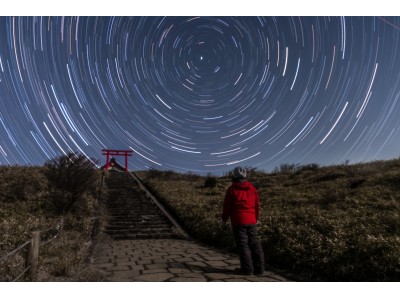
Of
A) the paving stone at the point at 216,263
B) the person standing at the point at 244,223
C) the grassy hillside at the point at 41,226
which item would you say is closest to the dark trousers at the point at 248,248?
the person standing at the point at 244,223

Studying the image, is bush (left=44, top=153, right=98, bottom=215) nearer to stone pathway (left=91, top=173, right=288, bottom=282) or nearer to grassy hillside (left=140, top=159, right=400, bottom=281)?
stone pathway (left=91, top=173, right=288, bottom=282)

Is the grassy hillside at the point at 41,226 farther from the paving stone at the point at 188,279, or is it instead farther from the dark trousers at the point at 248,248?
the dark trousers at the point at 248,248

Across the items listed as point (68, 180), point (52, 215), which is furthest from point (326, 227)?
point (68, 180)

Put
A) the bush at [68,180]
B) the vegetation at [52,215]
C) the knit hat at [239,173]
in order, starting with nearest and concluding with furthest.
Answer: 1. the knit hat at [239,173]
2. the vegetation at [52,215]
3. the bush at [68,180]

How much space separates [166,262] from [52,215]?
28.3 feet

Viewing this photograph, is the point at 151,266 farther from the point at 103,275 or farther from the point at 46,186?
the point at 46,186

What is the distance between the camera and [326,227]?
28.6 feet

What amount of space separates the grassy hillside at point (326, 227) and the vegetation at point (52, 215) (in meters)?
3.92

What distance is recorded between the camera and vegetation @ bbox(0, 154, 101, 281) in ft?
21.4

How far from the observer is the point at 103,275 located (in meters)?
5.95

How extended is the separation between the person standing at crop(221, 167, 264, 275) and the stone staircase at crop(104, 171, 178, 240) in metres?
5.87

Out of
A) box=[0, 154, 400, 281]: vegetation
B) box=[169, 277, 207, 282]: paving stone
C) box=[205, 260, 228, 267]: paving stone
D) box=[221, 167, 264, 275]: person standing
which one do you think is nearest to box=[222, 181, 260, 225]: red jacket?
box=[221, 167, 264, 275]: person standing

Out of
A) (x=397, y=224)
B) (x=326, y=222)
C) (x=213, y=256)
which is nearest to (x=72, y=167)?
(x=213, y=256)

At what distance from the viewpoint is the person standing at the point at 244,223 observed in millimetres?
5773
